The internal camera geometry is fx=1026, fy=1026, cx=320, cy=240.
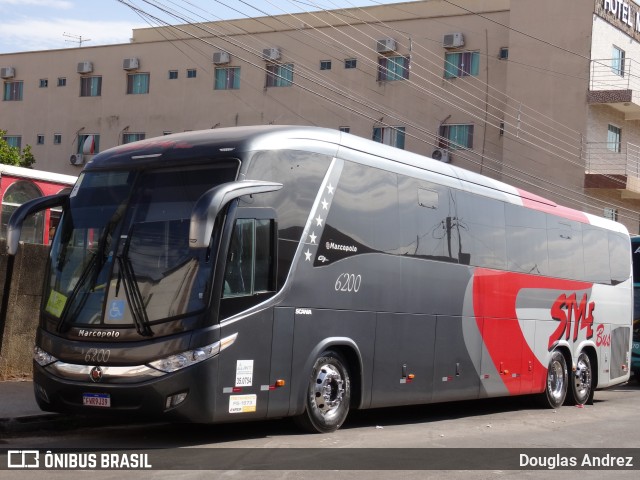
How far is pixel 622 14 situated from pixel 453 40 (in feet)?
23.6

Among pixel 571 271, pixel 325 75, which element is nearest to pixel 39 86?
pixel 325 75

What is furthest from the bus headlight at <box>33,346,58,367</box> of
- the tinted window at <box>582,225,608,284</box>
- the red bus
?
the tinted window at <box>582,225,608,284</box>

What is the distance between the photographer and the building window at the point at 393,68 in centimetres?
4616

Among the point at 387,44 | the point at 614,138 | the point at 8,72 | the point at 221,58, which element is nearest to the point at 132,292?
the point at 614,138

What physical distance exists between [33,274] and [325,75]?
111ft

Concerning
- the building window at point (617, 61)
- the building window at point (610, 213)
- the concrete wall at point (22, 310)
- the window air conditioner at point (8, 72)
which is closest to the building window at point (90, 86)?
the window air conditioner at point (8, 72)

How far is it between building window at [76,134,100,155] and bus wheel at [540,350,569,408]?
3991 centimetres

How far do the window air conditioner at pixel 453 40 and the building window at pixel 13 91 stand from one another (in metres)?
26.9

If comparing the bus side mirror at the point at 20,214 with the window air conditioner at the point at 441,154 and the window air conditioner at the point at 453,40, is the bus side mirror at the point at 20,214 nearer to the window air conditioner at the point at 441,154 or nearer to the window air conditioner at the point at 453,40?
the window air conditioner at the point at 441,154

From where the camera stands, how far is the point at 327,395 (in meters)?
12.2

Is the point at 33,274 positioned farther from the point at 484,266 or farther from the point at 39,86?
the point at 39,86

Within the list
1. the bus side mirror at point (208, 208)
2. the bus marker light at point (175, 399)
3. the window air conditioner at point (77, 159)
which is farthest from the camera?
the window air conditioner at point (77, 159)

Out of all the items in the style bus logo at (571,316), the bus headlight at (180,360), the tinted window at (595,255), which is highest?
the tinted window at (595,255)

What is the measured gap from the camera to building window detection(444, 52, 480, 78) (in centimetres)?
4500
